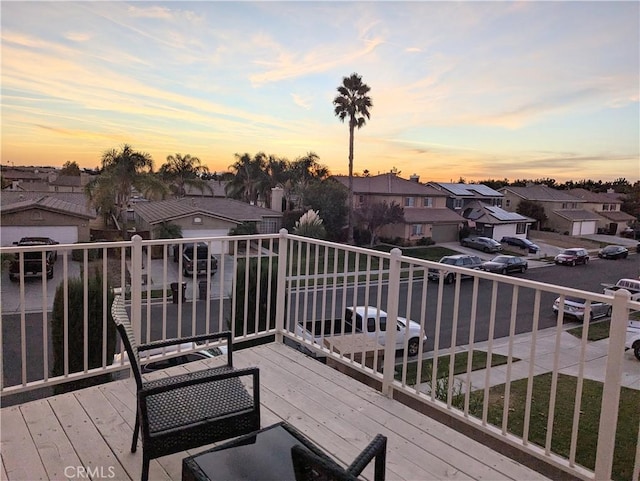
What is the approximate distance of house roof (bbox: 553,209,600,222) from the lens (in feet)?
127

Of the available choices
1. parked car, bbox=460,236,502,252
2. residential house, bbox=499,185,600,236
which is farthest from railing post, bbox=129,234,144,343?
residential house, bbox=499,185,600,236

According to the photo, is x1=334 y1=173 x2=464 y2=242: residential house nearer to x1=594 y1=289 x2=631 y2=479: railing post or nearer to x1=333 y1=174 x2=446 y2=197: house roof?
x1=333 y1=174 x2=446 y2=197: house roof

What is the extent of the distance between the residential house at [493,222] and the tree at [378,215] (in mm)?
8433

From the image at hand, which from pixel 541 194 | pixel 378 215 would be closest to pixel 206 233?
pixel 378 215

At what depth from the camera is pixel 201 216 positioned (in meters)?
22.1

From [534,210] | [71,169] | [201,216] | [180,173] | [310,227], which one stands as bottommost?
[310,227]

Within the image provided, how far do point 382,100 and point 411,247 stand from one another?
1097 cm

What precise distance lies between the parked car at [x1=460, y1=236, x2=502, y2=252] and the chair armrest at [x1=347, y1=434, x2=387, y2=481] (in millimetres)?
29954

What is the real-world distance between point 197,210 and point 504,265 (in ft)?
56.6

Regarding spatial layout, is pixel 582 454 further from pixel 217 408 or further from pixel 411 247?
pixel 411 247

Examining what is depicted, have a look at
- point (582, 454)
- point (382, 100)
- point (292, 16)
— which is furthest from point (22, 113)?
point (382, 100)

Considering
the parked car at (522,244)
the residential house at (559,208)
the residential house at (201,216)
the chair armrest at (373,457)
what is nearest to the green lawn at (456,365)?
the chair armrest at (373,457)

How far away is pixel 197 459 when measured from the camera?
1402mm

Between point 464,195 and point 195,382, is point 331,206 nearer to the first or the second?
point 464,195
